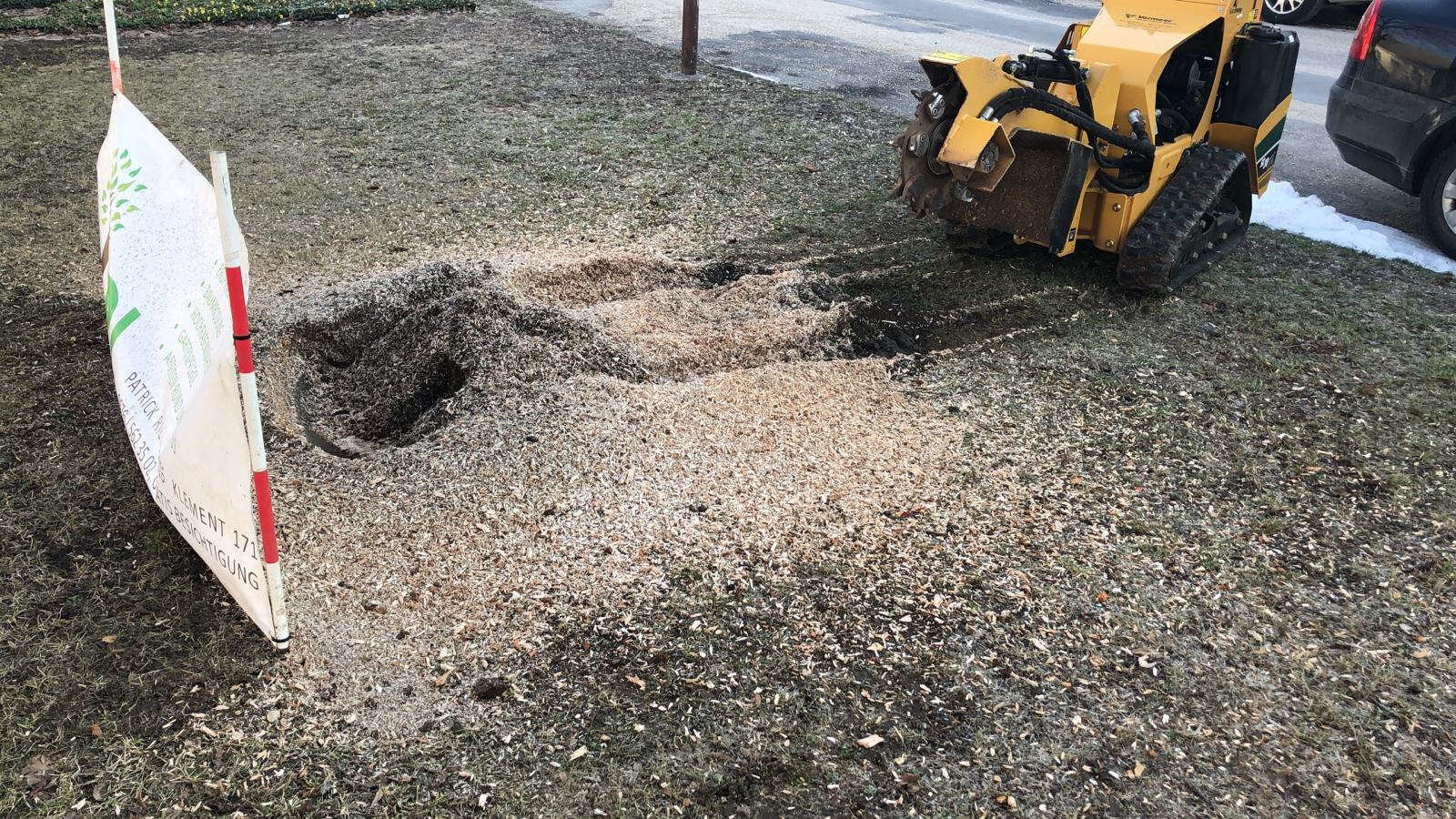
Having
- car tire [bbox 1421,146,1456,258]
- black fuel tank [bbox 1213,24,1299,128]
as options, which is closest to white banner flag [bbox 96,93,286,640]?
black fuel tank [bbox 1213,24,1299,128]

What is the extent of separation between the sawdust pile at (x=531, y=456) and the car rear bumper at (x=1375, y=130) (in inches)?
149

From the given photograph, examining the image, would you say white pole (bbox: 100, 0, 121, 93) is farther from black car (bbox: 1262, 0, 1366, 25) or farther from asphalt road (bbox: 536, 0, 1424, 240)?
black car (bbox: 1262, 0, 1366, 25)

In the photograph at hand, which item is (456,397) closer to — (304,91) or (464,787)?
(464,787)

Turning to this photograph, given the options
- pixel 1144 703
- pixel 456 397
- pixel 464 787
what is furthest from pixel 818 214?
pixel 464 787

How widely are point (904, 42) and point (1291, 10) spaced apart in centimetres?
484

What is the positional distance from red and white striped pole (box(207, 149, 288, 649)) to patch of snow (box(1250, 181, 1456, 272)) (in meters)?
6.33

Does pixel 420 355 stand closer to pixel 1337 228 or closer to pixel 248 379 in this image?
pixel 248 379

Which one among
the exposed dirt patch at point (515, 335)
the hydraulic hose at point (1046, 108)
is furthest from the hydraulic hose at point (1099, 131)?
the exposed dirt patch at point (515, 335)

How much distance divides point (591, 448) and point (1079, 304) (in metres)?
2.93

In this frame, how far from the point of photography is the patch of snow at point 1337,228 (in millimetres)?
6434

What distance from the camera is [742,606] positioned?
137 inches

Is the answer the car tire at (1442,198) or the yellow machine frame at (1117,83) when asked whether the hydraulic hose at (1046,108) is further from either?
the car tire at (1442,198)

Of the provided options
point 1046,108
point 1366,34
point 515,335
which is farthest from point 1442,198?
point 515,335

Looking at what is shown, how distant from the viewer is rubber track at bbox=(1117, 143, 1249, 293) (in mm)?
5504
